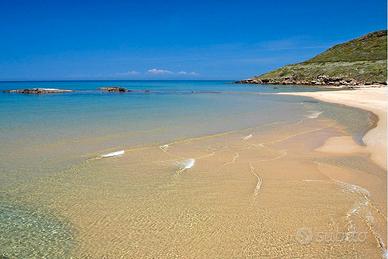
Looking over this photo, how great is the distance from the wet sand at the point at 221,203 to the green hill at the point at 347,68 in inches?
2724

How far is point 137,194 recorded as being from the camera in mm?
8516

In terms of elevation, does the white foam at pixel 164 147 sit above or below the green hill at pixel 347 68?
below

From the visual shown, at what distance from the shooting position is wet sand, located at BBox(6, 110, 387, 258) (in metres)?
5.98

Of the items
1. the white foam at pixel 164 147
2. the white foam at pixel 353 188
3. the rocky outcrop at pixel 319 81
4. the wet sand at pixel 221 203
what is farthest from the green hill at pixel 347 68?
the white foam at pixel 353 188

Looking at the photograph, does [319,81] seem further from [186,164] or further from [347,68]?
[186,164]

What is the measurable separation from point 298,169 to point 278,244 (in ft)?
16.0

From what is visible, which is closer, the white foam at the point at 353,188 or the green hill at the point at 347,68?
the white foam at the point at 353,188

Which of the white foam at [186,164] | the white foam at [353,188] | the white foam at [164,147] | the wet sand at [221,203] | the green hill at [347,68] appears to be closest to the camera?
the wet sand at [221,203]

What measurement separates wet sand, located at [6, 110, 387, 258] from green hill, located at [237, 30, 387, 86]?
2724 inches

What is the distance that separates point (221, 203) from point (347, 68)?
305ft

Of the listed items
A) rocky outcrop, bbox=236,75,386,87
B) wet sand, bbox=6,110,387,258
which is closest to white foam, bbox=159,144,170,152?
wet sand, bbox=6,110,387,258

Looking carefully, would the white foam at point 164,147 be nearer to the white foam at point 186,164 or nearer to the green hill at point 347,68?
the white foam at point 186,164

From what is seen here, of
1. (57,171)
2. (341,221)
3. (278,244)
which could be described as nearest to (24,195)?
(57,171)

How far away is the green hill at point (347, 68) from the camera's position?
7994 cm
